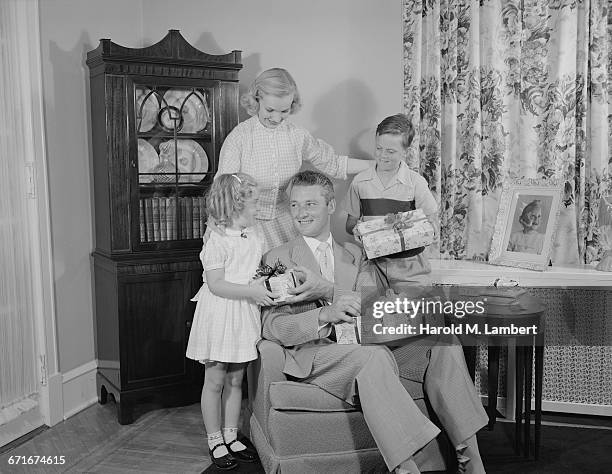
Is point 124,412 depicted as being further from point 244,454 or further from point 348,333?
point 348,333

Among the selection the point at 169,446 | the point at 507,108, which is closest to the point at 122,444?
the point at 169,446

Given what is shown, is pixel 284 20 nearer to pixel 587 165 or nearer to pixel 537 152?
pixel 537 152

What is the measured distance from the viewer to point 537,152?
3.52 meters

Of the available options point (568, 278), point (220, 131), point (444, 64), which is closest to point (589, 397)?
point (568, 278)

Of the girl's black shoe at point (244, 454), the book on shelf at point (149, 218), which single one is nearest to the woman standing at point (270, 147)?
the book on shelf at point (149, 218)

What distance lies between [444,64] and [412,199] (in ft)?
2.47

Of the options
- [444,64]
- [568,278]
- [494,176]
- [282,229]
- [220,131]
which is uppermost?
[444,64]

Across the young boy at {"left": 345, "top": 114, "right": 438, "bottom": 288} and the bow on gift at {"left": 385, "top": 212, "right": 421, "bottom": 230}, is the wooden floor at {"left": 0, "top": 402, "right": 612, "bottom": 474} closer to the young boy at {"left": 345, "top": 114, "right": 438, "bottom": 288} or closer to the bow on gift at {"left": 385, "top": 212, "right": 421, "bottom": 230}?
the young boy at {"left": 345, "top": 114, "right": 438, "bottom": 288}

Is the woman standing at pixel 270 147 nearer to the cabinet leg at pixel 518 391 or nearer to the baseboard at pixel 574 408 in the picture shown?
the cabinet leg at pixel 518 391

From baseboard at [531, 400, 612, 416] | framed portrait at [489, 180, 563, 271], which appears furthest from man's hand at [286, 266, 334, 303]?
baseboard at [531, 400, 612, 416]

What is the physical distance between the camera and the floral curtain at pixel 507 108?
339 cm

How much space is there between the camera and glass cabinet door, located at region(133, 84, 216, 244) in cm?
349

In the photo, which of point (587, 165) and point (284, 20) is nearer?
point (587, 165)

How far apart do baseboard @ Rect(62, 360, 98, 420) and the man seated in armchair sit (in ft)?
4.09
